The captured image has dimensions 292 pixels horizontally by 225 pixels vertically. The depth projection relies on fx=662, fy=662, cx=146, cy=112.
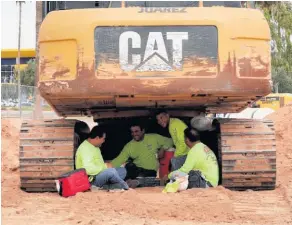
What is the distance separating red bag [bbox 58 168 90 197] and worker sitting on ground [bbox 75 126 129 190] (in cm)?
27

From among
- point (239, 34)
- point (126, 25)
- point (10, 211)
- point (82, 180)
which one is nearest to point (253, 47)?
point (239, 34)

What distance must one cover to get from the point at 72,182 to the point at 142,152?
196 cm

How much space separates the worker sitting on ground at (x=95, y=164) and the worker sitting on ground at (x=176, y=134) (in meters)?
0.87

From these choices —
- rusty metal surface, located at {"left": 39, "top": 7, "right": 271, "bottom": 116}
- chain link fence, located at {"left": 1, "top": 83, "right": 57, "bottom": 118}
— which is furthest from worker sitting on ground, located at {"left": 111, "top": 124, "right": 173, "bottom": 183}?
chain link fence, located at {"left": 1, "top": 83, "right": 57, "bottom": 118}

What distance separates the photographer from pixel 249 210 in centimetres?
678

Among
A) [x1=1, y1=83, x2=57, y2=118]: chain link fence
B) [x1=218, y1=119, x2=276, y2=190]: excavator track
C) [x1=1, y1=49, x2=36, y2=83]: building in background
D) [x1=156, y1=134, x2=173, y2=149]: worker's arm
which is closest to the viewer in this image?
[x1=218, y1=119, x2=276, y2=190]: excavator track

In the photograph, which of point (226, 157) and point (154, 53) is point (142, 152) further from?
point (154, 53)

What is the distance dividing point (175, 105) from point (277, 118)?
1073 centimetres

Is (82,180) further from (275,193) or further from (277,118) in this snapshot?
(277,118)

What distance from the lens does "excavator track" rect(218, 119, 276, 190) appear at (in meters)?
8.16

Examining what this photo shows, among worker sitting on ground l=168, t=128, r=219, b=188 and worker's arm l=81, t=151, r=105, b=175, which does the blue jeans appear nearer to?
→ worker's arm l=81, t=151, r=105, b=175

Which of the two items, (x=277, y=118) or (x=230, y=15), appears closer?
(x=230, y=15)

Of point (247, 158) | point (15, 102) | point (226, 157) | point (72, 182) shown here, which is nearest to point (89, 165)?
point (72, 182)

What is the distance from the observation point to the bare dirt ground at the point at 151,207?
620cm
